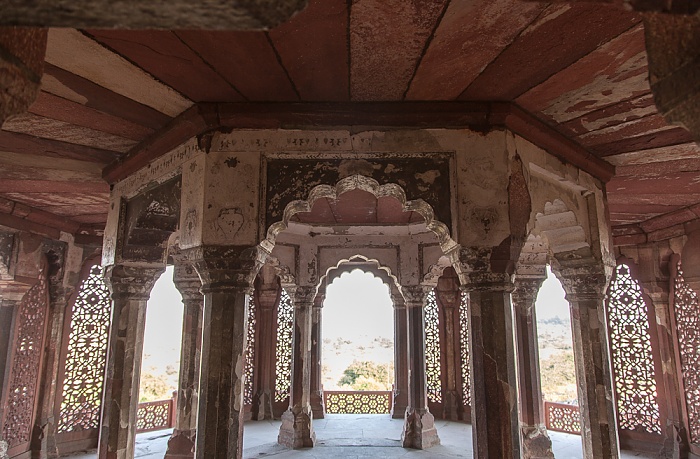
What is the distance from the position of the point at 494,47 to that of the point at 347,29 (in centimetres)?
95

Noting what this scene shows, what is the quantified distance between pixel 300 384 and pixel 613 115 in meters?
5.89

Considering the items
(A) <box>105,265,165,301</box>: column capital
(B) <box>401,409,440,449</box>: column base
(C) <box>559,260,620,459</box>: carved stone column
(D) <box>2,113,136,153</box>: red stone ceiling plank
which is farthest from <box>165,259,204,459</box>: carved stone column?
(C) <box>559,260,620,459</box>: carved stone column

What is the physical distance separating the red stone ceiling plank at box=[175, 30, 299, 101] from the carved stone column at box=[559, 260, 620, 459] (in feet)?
11.0

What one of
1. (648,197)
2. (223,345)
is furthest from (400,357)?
(223,345)

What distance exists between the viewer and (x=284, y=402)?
10086mm

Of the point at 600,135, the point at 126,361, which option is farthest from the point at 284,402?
the point at 600,135

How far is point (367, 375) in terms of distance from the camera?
20.6 metres

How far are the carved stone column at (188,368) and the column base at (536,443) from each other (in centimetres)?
442

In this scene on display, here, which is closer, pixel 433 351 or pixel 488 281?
pixel 488 281

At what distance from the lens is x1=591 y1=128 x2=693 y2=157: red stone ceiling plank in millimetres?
4410

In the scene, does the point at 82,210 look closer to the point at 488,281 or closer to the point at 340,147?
the point at 340,147

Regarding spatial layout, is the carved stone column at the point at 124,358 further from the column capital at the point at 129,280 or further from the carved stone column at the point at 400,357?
the carved stone column at the point at 400,357

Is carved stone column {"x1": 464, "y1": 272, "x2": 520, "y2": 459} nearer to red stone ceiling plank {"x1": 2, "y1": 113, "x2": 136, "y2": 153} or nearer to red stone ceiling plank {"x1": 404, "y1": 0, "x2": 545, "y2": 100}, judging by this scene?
red stone ceiling plank {"x1": 404, "y1": 0, "x2": 545, "y2": 100}

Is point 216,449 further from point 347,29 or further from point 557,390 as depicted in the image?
point 557,390
